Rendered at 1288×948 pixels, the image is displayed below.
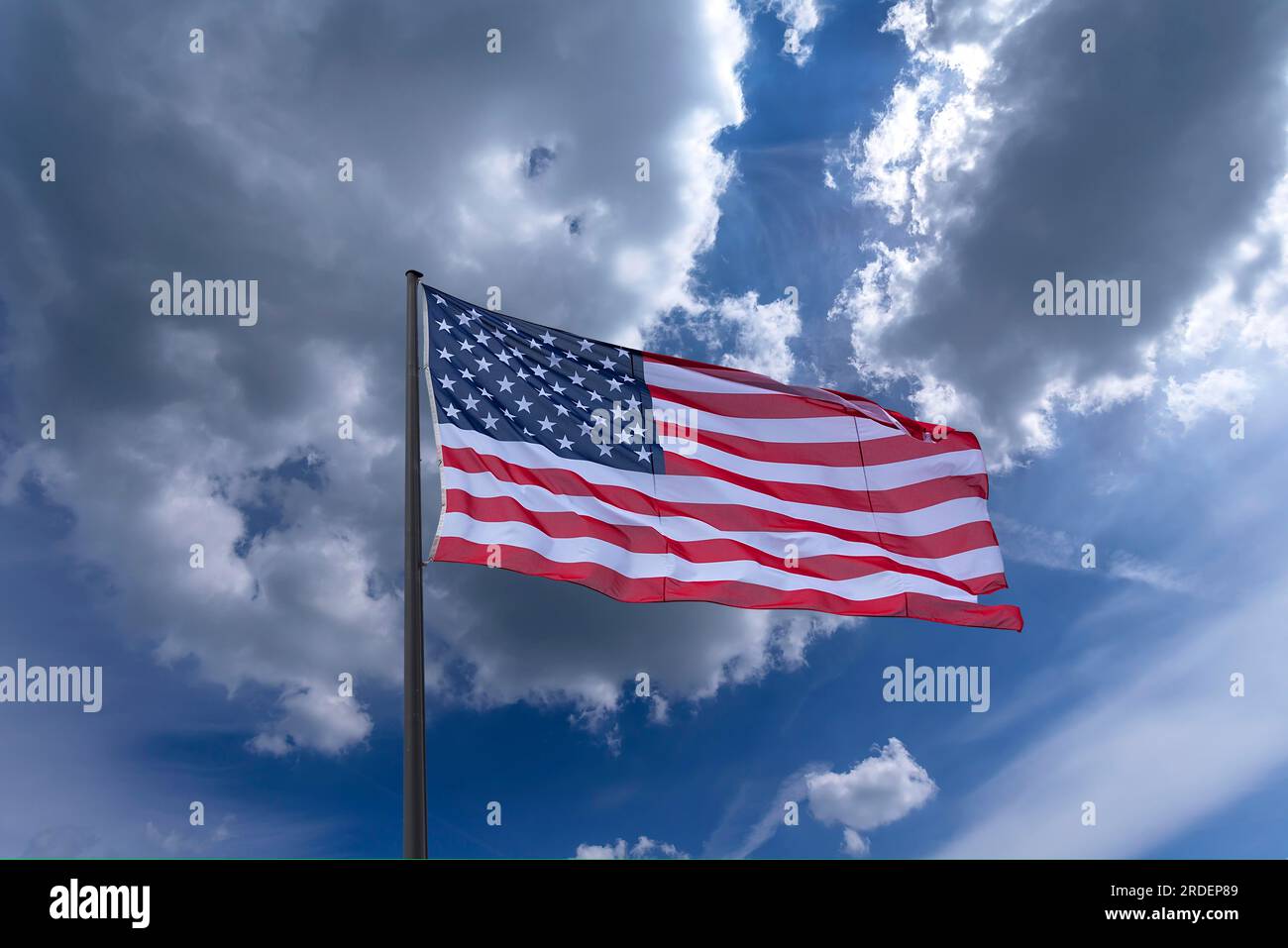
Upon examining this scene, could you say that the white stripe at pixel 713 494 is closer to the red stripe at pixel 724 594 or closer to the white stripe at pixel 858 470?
the white stripe at pixel 858 470

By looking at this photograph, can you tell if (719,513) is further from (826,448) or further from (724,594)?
(826,448)

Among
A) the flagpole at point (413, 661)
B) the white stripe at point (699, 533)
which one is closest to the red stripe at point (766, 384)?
the white stripe at point (699, 533)

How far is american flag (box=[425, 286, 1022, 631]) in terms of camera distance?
12.1 meters

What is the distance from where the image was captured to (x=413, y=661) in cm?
955

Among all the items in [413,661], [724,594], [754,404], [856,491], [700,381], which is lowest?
[413,661]

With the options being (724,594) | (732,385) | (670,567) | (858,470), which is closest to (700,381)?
(732,385)

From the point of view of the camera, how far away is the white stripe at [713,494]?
12.4 metres

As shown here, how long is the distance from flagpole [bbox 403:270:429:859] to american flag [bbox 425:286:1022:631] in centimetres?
63

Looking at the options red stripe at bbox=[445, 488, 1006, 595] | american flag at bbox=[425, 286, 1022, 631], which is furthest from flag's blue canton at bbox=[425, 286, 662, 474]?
red stripe at bbox=[445, 488, 1006, 595]

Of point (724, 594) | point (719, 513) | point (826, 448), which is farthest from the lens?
point (826, 448)

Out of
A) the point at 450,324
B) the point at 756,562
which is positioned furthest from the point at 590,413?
the point at 756,562

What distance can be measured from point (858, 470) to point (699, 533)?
321 centimetres

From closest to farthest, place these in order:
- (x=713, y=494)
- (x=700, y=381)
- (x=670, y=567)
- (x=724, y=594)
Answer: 1. (x=670, y=567)
2. (x=724, y=594)
3. (x=713, y=494)
4. (x=700, y=381)
